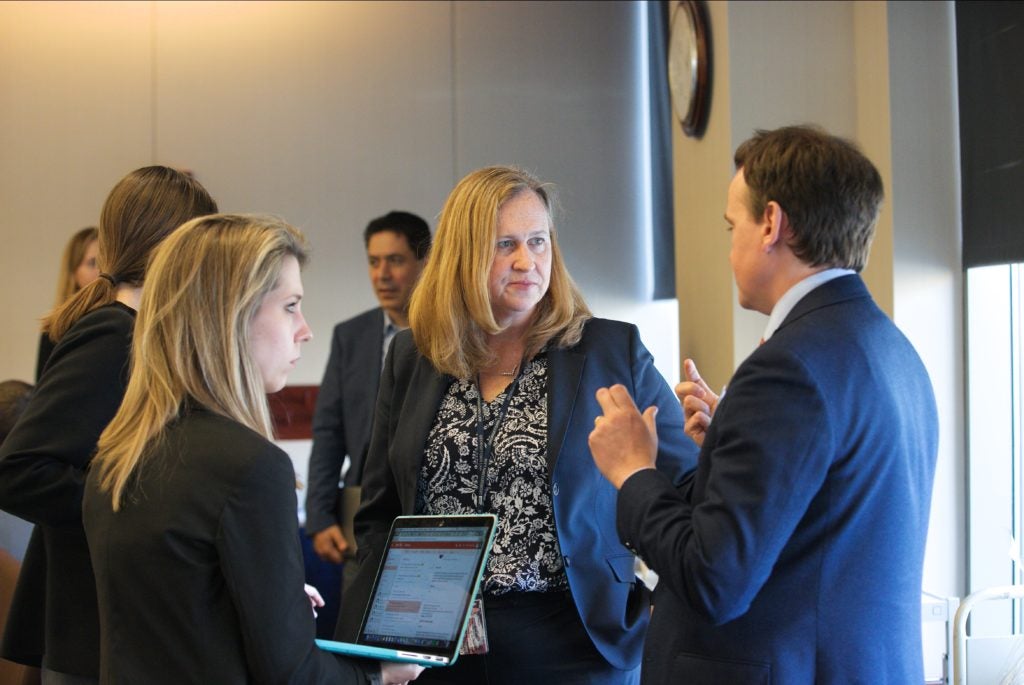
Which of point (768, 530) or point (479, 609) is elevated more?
point (768, 530)

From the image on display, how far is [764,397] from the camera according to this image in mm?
1394

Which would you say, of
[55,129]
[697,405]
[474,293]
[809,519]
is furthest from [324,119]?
[809,519]

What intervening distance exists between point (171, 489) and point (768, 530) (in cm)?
73

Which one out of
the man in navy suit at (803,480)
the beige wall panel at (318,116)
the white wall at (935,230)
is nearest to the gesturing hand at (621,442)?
the man in navy suit at (803,480)

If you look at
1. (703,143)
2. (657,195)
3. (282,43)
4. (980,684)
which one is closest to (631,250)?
(657,195)

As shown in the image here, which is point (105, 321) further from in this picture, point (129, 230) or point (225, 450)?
point (225, 450)

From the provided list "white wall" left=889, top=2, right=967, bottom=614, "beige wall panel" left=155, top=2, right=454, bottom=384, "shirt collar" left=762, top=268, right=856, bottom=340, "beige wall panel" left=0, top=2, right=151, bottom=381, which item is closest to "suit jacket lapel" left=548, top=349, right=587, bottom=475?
"shirt collar" left=762, top=268, right=856, bottom=340

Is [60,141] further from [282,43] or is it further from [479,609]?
[479,609]

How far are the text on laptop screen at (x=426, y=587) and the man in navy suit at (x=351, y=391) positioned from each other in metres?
1.97

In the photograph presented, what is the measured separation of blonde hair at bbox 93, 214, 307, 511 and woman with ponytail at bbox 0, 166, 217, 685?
0.39 m

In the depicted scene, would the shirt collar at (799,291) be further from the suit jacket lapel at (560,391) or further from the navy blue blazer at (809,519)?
the suit jacket lapel at (560,391)

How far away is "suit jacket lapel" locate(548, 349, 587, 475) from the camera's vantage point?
205 cm

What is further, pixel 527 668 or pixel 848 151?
pixel 527 668

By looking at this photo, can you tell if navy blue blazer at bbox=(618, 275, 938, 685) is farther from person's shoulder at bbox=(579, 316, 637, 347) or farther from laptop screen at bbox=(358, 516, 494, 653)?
person's shoulder at bbox=(579, 316, 637, 347)
